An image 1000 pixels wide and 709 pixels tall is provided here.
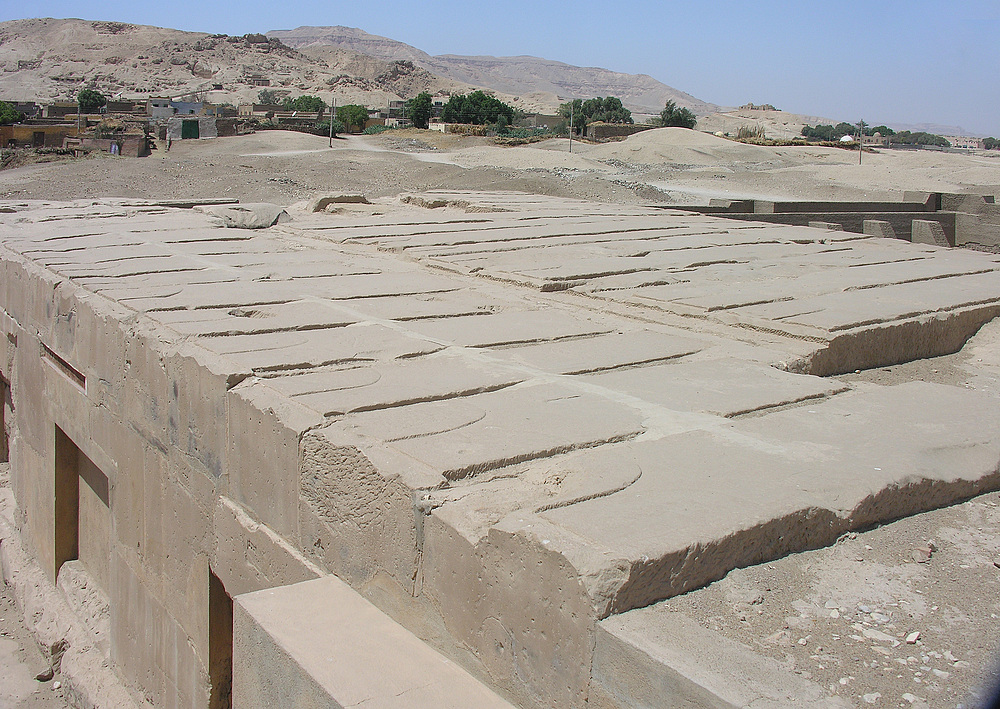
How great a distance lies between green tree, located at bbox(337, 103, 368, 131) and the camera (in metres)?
41.0

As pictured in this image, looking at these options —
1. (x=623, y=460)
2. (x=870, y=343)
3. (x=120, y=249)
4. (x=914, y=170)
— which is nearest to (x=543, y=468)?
(x=623, y=460)

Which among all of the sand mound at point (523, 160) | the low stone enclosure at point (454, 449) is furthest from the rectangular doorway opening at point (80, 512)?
the sand mound at point (523, 160)

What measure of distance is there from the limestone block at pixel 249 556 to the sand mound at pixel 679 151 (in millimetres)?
24468

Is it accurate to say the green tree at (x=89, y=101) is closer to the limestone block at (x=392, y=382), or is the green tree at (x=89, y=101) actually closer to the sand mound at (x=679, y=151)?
the sand mound at (x=679, y=151)

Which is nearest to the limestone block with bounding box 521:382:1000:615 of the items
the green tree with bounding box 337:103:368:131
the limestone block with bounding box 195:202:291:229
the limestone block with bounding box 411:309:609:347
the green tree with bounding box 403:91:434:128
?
the limestone block with bounding box 411:309:609:347

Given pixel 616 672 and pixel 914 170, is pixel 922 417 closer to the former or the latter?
pixel 616 672

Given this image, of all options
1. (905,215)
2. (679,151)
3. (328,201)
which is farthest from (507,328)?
(679,151)

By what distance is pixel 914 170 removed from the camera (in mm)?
24375

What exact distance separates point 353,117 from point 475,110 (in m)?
7.15

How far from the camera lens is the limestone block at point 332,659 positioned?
1.82 m

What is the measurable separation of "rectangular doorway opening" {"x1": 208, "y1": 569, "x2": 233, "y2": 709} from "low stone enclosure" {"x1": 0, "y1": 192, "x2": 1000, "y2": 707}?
1cm

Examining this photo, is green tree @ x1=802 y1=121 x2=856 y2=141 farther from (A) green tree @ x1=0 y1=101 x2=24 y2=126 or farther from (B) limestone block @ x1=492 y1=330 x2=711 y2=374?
(B) limestone block @ x1=492 y1=330 x2=711 y2=374

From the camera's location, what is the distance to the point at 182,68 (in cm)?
8700

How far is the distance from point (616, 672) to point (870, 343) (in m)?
2.66
